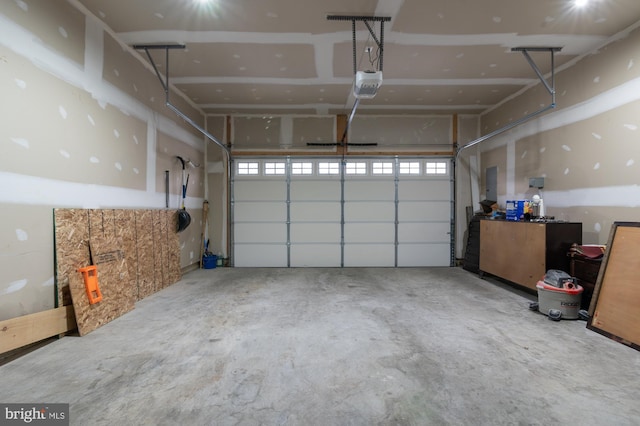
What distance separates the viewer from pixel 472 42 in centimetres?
384

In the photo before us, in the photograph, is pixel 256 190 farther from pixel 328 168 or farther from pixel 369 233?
pixel 369 233

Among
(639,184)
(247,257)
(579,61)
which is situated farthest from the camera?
(247,257)

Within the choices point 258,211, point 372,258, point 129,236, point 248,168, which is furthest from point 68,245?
point 372,258

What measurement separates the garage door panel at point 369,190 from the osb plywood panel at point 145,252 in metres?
4.17

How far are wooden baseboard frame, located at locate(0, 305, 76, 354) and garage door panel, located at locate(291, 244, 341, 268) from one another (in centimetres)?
431

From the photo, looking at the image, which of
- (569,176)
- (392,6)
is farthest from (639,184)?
(392,6)

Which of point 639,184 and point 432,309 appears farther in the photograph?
point 432,309

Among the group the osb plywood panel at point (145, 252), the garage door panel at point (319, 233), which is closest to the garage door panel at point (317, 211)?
the garage door panel at point (319, 233)

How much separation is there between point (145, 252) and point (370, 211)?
4740mm

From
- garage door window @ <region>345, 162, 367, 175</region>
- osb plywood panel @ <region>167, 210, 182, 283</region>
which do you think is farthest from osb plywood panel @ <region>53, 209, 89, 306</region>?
garage door window @ <region>345, 162, 367, 175</region>

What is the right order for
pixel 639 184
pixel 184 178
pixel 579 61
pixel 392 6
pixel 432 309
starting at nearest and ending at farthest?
pixel 392 6
pixel 639 184
pixel 432 309
pixel 579 61
pixel 184 178

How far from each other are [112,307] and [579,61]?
7.38 meters

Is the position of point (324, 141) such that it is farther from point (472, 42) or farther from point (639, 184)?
point (639, 184)

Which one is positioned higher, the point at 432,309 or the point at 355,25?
the point at 355,25
